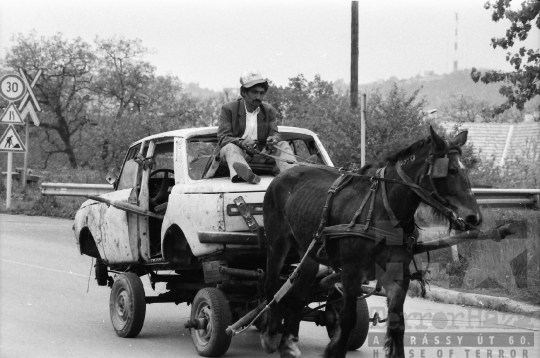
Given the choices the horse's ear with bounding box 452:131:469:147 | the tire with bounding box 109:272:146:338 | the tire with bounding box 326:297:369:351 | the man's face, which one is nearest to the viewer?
the horse's ear with bounding box 452:131:469:147

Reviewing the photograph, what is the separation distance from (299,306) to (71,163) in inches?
1347

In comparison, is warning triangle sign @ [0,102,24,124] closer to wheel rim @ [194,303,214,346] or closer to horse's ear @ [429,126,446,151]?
wheel rim @ [194,303,214,346]

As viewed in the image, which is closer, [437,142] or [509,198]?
[437,142]

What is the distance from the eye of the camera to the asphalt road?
8.74 meters

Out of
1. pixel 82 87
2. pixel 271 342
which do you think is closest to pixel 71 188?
pixel 271 342

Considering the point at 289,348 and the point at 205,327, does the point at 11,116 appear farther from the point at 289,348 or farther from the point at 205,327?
the point at 289,348

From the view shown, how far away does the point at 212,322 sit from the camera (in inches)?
318

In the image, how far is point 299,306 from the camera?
8031 millimetres

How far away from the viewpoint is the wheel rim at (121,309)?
934cm

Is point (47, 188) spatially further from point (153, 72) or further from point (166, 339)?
point (153, 72)

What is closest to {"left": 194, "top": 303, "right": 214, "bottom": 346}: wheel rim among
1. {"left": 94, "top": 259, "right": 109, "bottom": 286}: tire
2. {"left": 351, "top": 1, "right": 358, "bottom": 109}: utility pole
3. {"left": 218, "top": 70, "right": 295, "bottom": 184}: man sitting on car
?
{"left": 218, "top": 70, "right": 295, "bottom": 184}: man sitting on car

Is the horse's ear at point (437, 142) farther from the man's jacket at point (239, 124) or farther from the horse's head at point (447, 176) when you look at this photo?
the man's jacket at point (239, 124)

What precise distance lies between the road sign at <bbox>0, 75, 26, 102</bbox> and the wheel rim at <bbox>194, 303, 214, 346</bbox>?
15.3 metres

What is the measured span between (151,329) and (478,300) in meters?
4.08
